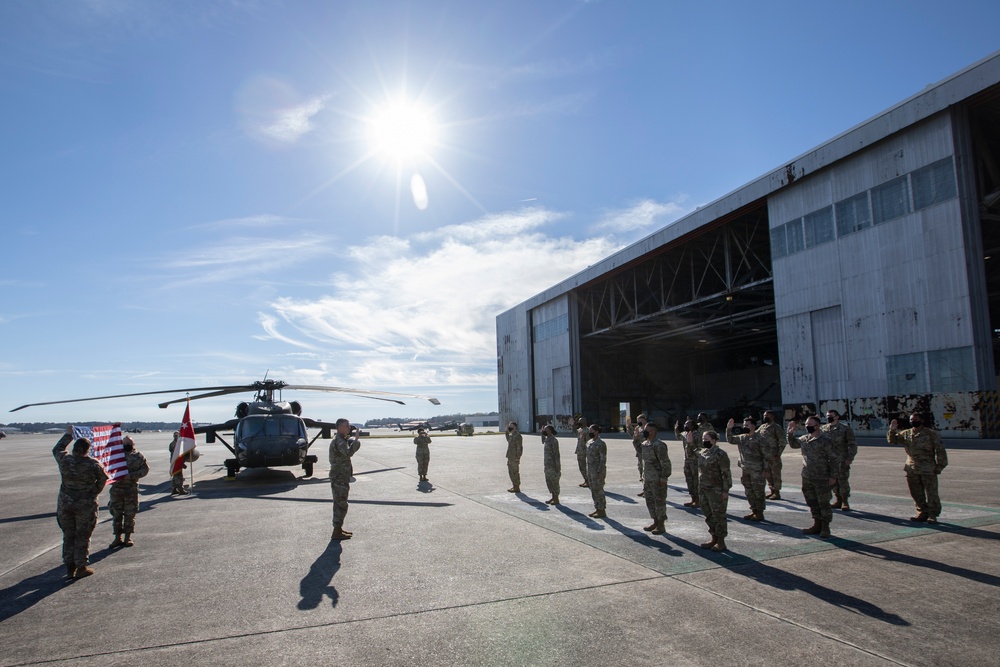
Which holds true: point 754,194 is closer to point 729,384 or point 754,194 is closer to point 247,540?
point 247,540

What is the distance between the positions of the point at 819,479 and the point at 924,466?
204 cm

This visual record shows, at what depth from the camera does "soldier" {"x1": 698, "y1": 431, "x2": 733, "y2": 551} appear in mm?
7391

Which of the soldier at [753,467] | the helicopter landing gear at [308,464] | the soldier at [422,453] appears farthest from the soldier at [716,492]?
the helicopter landing gear at [308,464]

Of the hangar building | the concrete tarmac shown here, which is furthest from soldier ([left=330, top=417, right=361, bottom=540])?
the hangar building

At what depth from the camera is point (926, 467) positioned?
343 inches

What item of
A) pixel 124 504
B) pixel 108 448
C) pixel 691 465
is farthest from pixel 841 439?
pixel 108 448

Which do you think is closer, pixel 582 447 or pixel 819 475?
pixel 819 475

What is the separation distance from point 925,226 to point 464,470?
19.6 m

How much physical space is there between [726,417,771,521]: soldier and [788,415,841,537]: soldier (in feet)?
3.20

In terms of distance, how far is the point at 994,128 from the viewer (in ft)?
77.6

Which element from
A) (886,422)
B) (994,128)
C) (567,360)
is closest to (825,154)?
(994,128)

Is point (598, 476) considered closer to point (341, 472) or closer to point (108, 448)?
point (341, 472)

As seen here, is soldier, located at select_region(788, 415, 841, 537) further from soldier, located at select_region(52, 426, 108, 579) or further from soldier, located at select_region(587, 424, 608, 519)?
soldier, located at select_region(52, 426, 108, 579)

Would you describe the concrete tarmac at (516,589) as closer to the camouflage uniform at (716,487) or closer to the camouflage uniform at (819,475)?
the camouflage uniform at (716,487)
